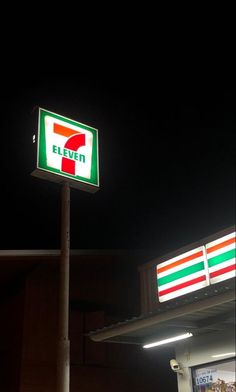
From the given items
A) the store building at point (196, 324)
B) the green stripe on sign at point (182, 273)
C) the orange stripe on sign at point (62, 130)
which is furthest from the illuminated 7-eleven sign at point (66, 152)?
the green stripe on sign at point (182, 273)

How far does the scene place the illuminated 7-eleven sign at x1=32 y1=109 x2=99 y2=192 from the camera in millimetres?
7355

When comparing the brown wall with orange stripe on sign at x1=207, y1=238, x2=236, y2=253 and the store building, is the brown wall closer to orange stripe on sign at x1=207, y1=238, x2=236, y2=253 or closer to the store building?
the store building

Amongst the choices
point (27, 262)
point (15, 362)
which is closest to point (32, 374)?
point (15, 362)

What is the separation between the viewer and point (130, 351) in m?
13.6

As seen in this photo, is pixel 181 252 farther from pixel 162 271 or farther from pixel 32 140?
pixel 32 140

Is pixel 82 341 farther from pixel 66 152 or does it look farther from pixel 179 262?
pixel 66 152

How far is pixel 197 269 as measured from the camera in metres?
8.68

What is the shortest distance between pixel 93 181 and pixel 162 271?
2.74 metres

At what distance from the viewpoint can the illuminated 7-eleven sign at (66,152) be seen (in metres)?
7.36

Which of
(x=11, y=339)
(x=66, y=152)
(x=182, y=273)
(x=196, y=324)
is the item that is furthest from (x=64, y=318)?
(x=11, y=339)

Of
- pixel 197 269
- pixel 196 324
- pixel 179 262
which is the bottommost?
pixel 196 324

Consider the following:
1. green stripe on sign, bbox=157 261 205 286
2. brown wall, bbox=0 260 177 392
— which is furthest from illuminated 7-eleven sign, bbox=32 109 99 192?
brown wall, bbox=0 260 177 392

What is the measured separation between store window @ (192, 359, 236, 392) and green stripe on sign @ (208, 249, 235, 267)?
1.59 m

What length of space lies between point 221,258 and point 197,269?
2.04 feet
